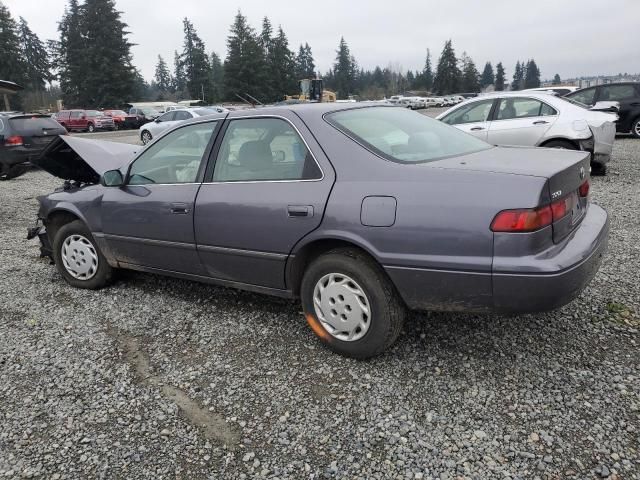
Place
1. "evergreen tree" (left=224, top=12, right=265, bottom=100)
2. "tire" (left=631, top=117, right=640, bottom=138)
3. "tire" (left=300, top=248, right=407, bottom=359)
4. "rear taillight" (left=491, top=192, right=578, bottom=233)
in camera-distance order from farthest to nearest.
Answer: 1. "evergreen tree" (left=224, top=12, right=265, bottom=100)
2. "tire" (left=631, top=117, right=640, bottom=138)
3. "tire" (left=300, top=248, right=407, bottom=359)
4. "rear taillight" (left=491, top=192, right=578, bottom=233)

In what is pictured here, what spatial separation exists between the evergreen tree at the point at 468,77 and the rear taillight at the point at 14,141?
297 feet

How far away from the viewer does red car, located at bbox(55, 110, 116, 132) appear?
32.5 meters

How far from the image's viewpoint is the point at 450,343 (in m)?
3.22

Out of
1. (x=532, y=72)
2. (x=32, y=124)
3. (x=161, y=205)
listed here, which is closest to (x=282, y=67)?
(x=32, y=124)

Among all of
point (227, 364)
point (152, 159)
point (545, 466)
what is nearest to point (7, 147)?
point (152, 159)

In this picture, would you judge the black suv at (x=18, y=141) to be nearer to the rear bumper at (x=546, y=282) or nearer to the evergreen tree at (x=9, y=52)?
the rear bumper at (x=546, y=282)

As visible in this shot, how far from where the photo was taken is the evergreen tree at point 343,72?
9994cm

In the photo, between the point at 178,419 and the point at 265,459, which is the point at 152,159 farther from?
the point at 265,459

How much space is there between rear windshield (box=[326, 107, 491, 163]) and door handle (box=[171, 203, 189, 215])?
1.24 meters

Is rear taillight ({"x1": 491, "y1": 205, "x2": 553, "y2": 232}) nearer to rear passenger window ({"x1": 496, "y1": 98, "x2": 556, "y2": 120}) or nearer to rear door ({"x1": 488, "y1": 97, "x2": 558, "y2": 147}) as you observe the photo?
rear door ({"x1": 488, "y1": 97, "x2": 558, "y2": 147})

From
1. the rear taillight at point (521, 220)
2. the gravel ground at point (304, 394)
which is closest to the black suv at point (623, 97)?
the gravel ground at point (304, 394)

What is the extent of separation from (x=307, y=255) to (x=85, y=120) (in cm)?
3415

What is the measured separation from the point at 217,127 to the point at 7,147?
10.8 metres

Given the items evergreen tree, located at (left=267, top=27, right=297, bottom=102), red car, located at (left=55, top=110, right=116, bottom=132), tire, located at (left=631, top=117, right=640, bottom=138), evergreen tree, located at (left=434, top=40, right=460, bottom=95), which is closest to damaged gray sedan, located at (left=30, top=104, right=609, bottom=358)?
tire, located at (left=631, top=117, right=640, bottom=138)
